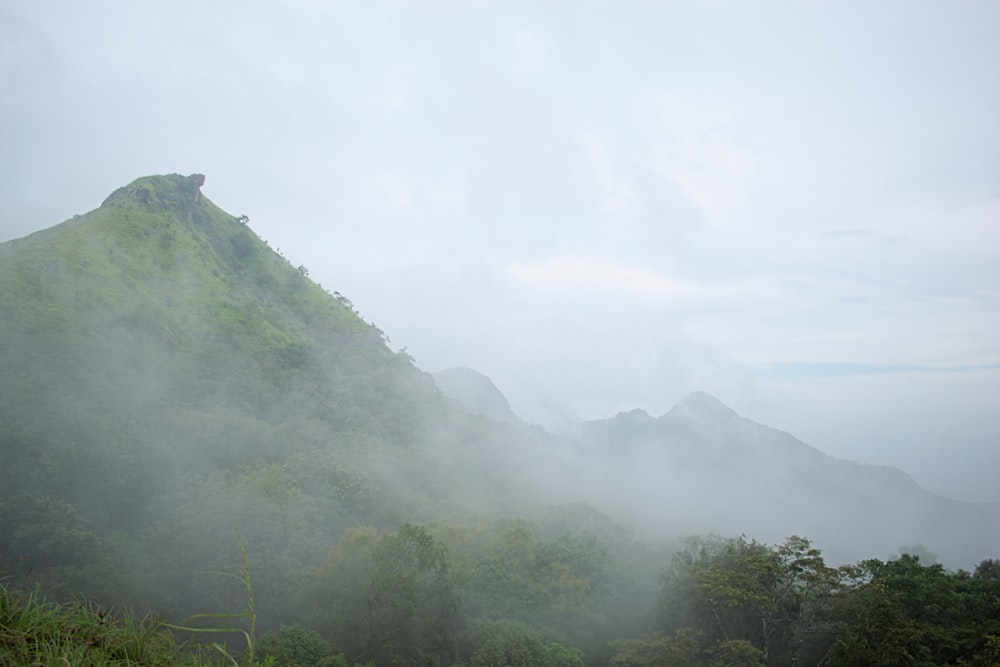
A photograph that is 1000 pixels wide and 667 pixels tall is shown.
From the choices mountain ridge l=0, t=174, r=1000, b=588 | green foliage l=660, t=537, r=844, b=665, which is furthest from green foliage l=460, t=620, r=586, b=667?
mountain ridge l=0, t=174, r=1000, b=588

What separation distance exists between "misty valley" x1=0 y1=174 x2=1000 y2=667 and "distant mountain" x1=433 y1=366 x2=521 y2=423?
75566 millimetres

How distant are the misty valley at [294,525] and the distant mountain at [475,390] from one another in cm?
7557

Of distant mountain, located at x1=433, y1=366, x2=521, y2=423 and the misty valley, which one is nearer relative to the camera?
the misty valley

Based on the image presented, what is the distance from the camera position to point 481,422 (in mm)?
80312

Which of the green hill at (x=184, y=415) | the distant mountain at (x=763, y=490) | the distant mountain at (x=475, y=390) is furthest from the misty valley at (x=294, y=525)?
the distant mountain at (x=475, y=390)

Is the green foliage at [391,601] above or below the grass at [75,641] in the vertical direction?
below

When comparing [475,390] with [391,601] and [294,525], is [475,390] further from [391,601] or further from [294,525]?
[391,601]

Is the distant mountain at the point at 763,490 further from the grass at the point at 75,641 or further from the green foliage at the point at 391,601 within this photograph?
the grass at the point at 75,641

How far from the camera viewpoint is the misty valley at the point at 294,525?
20.7 metres

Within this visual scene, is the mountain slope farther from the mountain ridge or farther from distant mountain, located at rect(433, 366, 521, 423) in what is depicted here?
distant mountain, located at rect(433, 366, 521, 423)

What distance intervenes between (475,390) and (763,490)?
8349 centimetres

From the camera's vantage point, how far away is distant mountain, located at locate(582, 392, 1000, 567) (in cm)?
10600

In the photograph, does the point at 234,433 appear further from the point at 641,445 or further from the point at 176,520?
the point at 641,445

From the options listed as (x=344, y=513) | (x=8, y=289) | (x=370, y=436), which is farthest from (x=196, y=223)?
(x=344, y=513)
